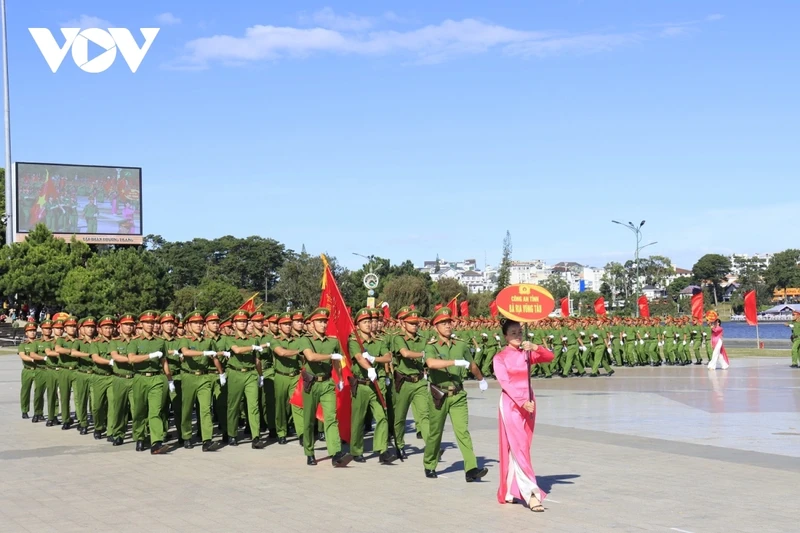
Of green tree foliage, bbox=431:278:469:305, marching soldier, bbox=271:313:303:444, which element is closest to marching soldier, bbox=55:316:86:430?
marching soldier, bbox=271:313:303:444

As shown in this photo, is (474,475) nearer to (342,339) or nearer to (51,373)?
(342,339)

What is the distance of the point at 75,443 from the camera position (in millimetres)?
14992

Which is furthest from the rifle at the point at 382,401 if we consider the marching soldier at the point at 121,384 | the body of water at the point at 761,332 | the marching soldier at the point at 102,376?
the body of water at the point at 761,332

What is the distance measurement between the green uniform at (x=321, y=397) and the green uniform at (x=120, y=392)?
140 inches

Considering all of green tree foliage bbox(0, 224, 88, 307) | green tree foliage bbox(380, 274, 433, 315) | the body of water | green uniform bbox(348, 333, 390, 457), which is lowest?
the body of water

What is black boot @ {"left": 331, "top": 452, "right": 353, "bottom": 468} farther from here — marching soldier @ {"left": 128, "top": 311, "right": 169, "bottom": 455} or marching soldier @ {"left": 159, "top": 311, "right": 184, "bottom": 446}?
marching soldier @ {"left": 159, "top": 311, "right": 184, "bottom": 446}

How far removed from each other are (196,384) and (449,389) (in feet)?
15.1

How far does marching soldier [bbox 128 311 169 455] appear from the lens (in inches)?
536

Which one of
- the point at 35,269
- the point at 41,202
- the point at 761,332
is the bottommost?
the point at 761,332

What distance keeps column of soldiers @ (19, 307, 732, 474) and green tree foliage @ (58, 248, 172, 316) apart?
44.4m

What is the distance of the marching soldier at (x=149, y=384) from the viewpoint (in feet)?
44.7

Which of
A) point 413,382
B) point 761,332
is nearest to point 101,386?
point 413,382

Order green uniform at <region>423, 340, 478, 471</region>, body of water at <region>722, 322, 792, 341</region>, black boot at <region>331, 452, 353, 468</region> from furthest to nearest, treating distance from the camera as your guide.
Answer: body of water at <region>722, 322, 792, 341</region>, black boot at <region>331, 452, 353, 468</region>, green uniform at <region>423, 340, 478, 471</region>

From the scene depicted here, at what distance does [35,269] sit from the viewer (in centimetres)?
6100
